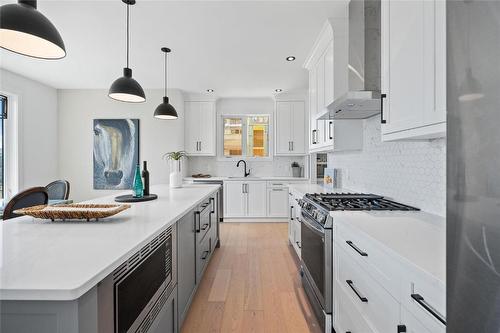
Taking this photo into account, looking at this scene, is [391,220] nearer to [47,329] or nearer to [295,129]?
[47,329]

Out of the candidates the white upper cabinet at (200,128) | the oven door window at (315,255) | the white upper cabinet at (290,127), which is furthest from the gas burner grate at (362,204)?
the white upper cabinet at (200,128)

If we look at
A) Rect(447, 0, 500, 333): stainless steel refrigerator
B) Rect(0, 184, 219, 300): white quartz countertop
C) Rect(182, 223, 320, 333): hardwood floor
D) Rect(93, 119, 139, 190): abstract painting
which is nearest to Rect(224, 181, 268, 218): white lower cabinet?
Rect(182, 223, 320, 333): hardwood floor

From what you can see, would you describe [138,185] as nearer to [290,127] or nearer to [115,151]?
[115,151]

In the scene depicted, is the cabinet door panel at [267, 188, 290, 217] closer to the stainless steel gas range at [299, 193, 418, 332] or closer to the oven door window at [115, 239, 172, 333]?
the stainless steel gas range at [299, 193, 418, 332]

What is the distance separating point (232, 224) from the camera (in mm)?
5125

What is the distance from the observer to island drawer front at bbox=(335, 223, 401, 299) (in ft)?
3.26

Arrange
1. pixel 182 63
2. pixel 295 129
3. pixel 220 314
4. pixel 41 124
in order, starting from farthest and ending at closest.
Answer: pixel 295 129 → pixel 41 124 → pixel 182 63 → pixel 220 314

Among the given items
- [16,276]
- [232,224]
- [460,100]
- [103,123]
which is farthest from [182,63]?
[460,100]

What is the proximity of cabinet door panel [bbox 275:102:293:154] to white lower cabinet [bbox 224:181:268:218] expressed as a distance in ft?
2.85

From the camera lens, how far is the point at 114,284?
935 millimetres

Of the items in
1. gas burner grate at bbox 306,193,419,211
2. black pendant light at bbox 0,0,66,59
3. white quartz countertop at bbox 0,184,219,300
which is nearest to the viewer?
white quartz countertop at bbox 0,184,219,300

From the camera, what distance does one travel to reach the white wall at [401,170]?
61.7 inches

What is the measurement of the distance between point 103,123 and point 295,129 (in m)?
3.90

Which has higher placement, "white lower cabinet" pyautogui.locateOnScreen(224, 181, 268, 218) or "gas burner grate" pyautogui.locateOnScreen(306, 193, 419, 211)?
"gas burner grate" pyautogui.locateOnScreen(306, 193, 419, 211)
